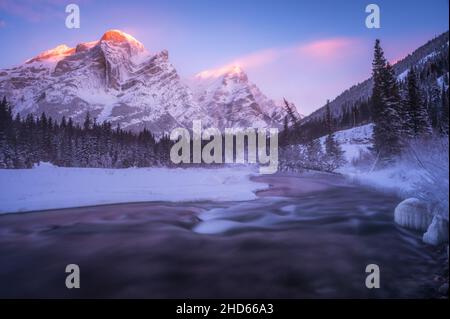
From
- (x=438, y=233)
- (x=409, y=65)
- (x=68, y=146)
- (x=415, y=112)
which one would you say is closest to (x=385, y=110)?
(x=415, y=112)

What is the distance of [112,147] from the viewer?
64875 millimetres

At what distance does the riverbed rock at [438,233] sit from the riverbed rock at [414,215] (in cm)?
114

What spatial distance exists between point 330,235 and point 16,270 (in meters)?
7.99

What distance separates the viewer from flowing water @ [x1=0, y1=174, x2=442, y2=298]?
529 centimetres

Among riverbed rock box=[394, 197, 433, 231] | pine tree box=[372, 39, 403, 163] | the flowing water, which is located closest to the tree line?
the flowing water

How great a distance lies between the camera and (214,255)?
22.7ft

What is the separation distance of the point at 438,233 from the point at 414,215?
1847mm

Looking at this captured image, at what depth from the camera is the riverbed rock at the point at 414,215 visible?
7938mm

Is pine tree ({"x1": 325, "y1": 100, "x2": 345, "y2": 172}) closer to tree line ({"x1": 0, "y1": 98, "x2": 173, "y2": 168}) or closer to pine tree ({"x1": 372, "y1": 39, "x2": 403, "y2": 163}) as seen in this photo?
pine tree ({"x1": 372, "y1": 39, "x2": 403, "y2": 163})

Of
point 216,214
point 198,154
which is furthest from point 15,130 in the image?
point 216,214

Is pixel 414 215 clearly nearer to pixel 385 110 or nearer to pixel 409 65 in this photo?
pixel 385 110

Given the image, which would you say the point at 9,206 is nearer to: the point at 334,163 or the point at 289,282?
the point at 289,282

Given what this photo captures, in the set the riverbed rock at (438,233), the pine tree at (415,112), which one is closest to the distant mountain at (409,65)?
the pine tree at (415,112)

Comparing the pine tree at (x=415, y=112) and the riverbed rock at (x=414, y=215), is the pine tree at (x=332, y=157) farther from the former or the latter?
the riverbed rock at (x=414, y=215)
